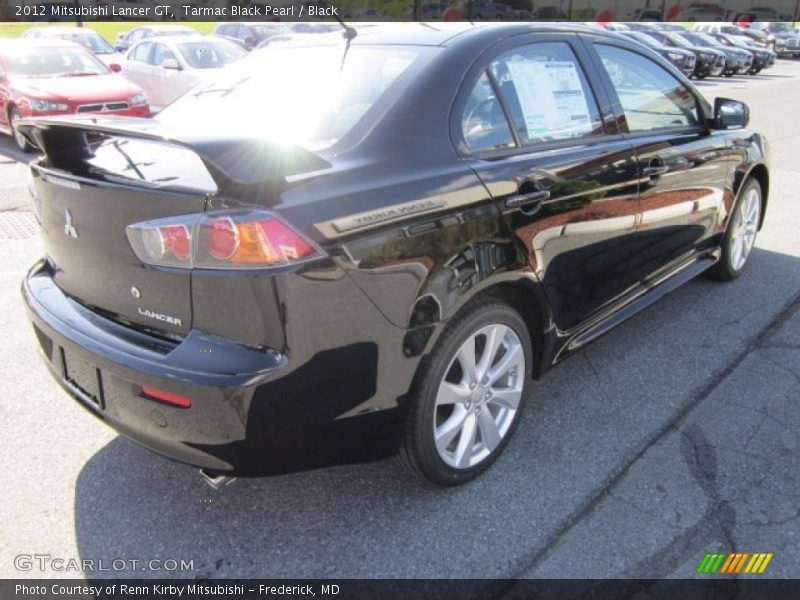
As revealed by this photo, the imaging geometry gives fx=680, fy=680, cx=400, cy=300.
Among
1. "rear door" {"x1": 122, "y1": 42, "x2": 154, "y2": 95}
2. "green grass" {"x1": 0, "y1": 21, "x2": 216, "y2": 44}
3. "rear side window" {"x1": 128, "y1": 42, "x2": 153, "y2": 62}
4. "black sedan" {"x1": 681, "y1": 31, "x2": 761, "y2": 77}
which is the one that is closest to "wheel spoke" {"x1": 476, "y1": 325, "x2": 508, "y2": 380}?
"rear door" {"x1": 122, "y1": 42, "x2": 154, "y2": 95}

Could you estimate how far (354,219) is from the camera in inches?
84.4

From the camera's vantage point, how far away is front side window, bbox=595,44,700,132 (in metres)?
3.46

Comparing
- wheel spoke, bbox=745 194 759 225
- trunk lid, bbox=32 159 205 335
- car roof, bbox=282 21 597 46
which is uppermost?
car roof, bbox=282 21 597 46

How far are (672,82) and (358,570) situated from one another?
325 centimetres

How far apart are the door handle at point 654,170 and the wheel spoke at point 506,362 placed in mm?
1277

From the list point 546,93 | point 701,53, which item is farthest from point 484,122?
point 701,53

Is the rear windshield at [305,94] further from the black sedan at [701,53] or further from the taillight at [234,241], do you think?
the black sedan at [701,53]

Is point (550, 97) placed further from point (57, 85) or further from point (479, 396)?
point (57, 85)

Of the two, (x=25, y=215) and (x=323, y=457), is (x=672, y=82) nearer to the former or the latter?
(x=323, y=457)

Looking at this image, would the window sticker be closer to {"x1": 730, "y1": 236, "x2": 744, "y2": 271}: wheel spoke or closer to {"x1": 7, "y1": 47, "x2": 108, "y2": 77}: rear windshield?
{"x1": 730, "y1": 236, "x2": 744, "y2": 271}: wheel spoke

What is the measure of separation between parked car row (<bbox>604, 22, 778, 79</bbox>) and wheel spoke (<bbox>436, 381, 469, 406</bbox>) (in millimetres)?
21954

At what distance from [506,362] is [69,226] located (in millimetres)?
1753

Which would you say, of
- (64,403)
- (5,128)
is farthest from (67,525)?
(5,128)

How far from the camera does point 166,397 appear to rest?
2115 millimetres
